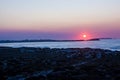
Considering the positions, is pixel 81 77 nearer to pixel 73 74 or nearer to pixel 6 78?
pixel 73 74

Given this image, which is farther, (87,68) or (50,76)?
(87,68)

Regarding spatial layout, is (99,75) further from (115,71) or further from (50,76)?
(50,76)

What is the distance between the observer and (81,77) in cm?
1501

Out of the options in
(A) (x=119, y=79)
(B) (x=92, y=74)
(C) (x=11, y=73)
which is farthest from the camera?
(C) (x=11, y=73)

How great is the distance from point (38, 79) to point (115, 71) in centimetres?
520

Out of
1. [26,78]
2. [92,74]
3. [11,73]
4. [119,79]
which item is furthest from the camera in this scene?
[11,73]

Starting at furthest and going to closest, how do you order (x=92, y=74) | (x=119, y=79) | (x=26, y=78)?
(x=92, y=74)
(x=26, y=78)
(x=119, y=79)

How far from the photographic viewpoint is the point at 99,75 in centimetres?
1567

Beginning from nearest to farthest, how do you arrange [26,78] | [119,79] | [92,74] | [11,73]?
[119,79], [26,78], [92,74], [11,73]

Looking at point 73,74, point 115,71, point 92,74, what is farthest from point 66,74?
point 115,71

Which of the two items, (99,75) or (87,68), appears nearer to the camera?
(99,75)

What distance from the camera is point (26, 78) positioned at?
15.0 meters

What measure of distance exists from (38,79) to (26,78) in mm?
917

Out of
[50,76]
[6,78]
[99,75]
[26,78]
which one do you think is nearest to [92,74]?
[99,75]
